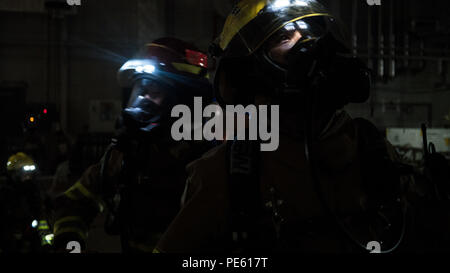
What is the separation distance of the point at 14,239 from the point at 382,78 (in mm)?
8530

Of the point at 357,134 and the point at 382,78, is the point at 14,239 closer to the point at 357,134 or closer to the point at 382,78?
the point at 357,134

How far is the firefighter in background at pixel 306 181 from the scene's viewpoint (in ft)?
3.39

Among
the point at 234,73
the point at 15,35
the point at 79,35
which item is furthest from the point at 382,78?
the point at 15,35

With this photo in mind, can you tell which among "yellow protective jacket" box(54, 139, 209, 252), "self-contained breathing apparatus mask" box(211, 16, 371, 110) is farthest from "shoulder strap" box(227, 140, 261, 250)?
A: "yellow protective jacket" box(54, 139, 209, 252)

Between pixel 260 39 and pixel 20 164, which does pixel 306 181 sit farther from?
pixel 20 164

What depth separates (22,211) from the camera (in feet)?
13.0

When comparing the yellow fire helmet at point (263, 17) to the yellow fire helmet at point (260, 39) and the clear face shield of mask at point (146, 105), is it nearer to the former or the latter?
the yellow fire helmet at point (260, 39)

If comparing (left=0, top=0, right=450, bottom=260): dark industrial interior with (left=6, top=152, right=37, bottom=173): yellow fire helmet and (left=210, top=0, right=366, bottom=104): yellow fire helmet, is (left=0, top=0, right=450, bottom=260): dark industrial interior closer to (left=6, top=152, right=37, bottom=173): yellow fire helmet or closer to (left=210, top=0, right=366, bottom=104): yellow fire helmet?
(left=6, top=152, right=37, bottom=173): yellow fire helmet

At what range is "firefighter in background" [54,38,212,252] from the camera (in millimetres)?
2080

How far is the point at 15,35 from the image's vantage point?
9.68m

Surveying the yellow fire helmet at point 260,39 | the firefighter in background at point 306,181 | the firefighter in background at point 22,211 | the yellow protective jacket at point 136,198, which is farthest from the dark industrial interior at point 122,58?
the firefighter in background at point 306,181

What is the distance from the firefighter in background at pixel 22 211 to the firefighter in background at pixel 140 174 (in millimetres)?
1649

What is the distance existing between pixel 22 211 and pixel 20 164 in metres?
0.57

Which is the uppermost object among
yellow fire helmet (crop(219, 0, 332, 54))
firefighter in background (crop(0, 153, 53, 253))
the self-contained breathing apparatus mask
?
yellow fire helmet (crop(219, 0, 332, 54))
